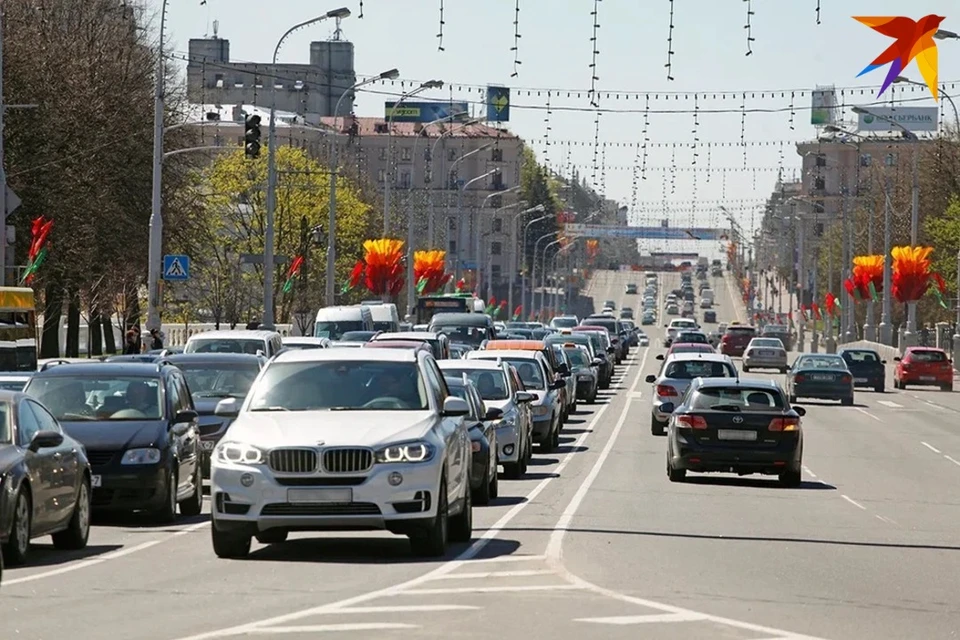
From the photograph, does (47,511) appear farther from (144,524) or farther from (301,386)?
(144,524)

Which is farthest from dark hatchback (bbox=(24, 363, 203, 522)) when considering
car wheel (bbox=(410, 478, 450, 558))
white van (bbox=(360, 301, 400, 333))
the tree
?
the tree

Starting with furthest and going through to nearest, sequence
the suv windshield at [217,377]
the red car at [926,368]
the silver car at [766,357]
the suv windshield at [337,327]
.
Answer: the silver car at [766,357] < the red car at [926,368] < the suv windshield at [337,327] < the suv windshield at [217,377]

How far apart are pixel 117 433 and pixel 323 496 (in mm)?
5076

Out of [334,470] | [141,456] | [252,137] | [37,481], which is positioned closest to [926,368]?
[252,137]

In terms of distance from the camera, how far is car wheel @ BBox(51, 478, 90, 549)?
56.5 feet

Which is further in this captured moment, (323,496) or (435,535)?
(435,535)

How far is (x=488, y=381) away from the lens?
97.6 feet

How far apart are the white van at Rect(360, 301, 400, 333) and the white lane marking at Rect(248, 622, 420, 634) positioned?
46075 millimetres

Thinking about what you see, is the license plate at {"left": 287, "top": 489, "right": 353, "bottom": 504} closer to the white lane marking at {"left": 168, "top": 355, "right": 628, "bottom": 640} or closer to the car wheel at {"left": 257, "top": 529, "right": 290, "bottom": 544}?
the white lane marking at {"left": 168, "top": 355, "right": 628, "bottom": 640}

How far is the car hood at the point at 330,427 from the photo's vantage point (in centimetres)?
1573

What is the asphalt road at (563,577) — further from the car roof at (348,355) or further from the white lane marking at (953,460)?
the white lane marking at (953,460)

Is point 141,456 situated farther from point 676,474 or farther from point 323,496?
point 676,474

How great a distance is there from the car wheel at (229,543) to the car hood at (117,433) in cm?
393

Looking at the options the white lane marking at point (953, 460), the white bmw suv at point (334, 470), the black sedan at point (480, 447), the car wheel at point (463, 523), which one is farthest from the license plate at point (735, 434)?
the white bmw suv at point (334, 470)
